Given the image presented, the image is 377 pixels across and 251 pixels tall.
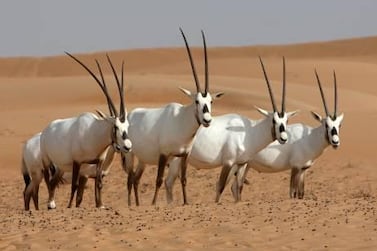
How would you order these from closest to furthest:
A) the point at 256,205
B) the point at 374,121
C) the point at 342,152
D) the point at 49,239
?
the point at 49,239, the point at 256,205, the point at 342,152, the point at 374,121

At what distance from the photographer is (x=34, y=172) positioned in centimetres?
1598

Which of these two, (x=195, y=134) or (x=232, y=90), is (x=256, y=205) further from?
(x=232, y=90)

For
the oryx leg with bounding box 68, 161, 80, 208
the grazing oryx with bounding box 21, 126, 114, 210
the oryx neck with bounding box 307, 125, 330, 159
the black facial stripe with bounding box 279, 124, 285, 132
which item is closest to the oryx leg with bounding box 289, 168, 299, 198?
the oryx neck with bounding box 307, 125, 330, 159

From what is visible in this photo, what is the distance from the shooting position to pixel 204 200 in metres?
18.8

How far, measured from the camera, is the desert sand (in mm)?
10367

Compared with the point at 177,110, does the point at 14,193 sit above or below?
below

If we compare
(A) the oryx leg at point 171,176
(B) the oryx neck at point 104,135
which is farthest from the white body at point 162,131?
(B) the oryx neck at point 104,135

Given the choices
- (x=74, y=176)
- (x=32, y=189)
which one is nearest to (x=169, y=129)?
(x=74, y=176)

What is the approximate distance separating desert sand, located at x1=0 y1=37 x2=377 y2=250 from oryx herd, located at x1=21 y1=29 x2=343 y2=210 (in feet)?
2.45

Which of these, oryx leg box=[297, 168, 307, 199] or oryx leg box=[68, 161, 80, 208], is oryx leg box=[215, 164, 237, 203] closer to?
oryx leg box=[297, 168, 307, 199]

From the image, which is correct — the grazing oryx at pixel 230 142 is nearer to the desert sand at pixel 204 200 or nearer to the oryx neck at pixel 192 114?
the desert sand at pixel 204 200

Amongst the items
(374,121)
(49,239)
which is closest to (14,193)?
(49,239)

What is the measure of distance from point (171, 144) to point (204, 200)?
448cm

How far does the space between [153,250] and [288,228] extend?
5.40 feet
